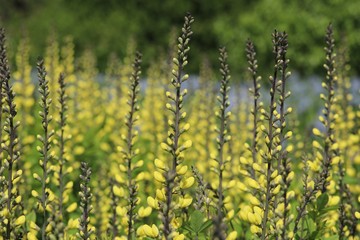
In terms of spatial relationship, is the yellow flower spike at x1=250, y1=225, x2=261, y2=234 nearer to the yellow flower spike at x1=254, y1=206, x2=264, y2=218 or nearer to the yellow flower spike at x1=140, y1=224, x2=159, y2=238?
the yellow flower spike at x1=254, y1=206, x2=264, y2=218

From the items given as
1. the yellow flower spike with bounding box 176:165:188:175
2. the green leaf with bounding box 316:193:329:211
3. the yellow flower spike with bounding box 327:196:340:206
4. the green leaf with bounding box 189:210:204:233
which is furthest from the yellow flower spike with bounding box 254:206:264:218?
the yellow flower spike with bounding box 327:196:340:206

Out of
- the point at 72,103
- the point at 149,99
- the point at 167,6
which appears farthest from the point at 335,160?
the point at 167,6

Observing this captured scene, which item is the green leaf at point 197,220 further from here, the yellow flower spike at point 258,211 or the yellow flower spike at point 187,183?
the yellow flower spike at point 258,211

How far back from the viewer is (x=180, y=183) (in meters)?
3.10

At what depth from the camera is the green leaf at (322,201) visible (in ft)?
11.3

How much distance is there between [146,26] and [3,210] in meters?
16.1

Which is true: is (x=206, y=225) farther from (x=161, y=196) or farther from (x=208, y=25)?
(x=208, y=25)

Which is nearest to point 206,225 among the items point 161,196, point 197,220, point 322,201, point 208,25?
point 197,220

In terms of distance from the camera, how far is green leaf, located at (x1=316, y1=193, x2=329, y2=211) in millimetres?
3457

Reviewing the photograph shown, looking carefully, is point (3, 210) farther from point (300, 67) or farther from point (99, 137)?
point (300, 67)

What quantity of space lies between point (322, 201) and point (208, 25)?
1564 centimetres

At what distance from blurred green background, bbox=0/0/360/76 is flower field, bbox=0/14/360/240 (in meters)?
6.42

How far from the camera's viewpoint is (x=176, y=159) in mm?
2834

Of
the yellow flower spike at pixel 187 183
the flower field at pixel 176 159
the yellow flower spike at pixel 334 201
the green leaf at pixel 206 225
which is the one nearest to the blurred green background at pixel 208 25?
the flower field at pixel 176 159
